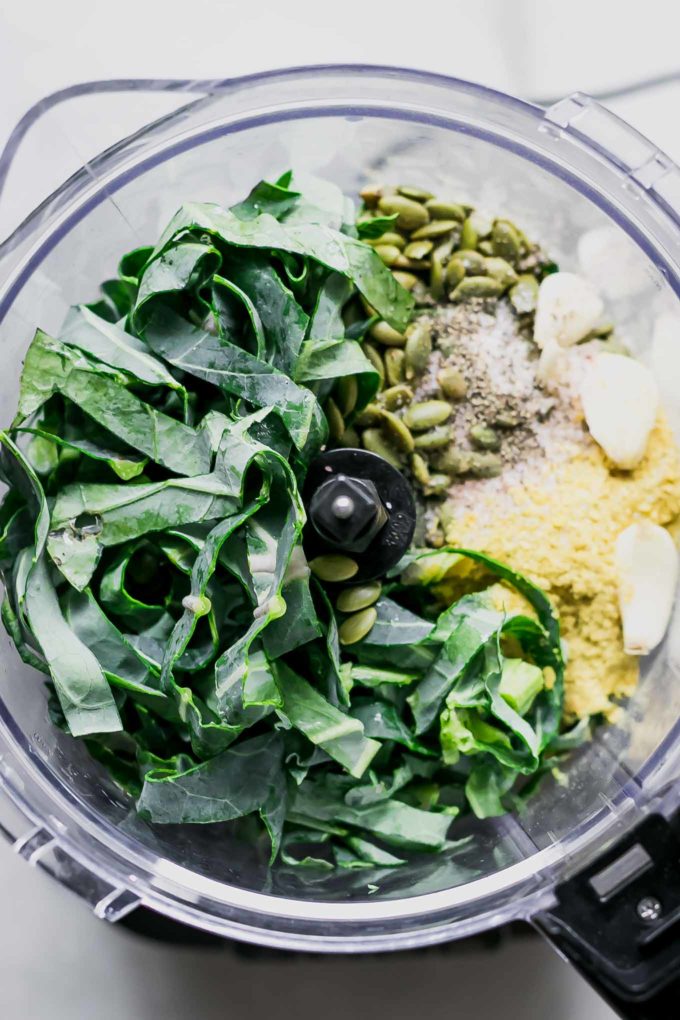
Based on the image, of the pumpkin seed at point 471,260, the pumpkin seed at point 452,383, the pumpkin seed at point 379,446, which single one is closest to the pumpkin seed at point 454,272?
the pumpkin seed at point 471,260

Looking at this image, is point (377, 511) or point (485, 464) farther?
point (485, 464)

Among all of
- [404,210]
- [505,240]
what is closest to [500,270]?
[505,240]

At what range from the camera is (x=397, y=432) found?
115 cm

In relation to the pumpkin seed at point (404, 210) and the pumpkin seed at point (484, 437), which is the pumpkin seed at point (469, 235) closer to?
the pumpkin seed at point (404, 210)

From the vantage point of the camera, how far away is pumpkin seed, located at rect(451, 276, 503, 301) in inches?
46.5

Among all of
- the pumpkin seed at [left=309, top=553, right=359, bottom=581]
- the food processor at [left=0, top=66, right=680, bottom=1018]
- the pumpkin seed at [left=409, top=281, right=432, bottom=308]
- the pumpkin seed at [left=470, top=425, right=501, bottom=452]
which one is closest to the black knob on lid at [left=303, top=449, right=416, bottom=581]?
the pumpkin seed at [left=309, top=553, right=359, bottom=581]

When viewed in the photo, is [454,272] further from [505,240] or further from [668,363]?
[668,363]

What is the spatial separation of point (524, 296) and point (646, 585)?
384mm

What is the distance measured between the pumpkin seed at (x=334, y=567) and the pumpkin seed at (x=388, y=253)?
376 millimetres

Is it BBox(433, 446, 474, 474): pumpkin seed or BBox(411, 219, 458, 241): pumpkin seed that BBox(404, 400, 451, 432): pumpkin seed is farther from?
BBox(411, 219, 458, 241): pumpkin seed

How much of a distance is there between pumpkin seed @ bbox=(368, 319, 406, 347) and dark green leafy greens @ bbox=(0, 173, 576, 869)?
0.03 meters

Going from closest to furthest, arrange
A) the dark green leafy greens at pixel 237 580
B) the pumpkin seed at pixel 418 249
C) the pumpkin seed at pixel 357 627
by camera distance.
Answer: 1. the dark green leafy greens at pixel 237 580
2. the pumpkin seed at pixel 357 627
3. the pumpkin seed at pixel 418 249

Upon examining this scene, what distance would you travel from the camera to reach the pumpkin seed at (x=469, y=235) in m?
1.19

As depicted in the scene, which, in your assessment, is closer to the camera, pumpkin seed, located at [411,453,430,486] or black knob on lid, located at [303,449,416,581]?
black knob on lid, located at [303,449,416,581]
